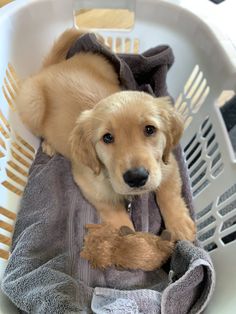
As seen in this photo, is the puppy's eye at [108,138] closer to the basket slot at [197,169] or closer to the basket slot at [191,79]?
the basket slot at [197,169]

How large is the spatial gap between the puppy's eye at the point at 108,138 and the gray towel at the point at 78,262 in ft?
1.25

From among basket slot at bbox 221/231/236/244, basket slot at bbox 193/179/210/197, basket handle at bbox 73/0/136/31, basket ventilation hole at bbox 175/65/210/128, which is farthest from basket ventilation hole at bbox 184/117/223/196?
basket handle at bbox 73/0/136/31

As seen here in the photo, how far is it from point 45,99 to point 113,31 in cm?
54

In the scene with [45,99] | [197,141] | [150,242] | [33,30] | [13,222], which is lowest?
[197,141]

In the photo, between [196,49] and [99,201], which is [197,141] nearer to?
[196,49]

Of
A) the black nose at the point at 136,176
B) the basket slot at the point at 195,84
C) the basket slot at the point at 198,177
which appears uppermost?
the black nose at the point at 136,176

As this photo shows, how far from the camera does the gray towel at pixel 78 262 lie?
1089mm

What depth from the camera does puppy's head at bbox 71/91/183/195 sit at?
1117mm

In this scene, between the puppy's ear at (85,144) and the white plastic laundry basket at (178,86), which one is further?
the white plastic laundry basket at (178,86)

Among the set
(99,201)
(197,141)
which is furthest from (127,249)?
(197,141)

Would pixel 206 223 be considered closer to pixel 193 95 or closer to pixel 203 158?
pixel 203 158

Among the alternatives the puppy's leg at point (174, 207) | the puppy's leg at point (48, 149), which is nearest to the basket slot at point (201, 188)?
the puppy's leg at point (174, 207)

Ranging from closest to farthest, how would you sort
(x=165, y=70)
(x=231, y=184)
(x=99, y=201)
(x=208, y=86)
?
1. (x=231, y=184)
2. (x=99, y=201)
3. (x=208, y=86)
4. (x=165, y=70)

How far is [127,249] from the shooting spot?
4.04ft
